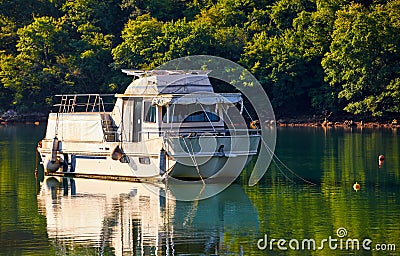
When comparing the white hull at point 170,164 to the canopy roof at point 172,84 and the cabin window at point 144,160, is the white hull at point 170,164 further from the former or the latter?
the canopy roof at point 172,84

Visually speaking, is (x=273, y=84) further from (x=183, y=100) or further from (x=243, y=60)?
(x=183, y=100)

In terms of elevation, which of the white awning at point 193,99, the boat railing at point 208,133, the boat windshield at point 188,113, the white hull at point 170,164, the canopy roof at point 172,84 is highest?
the canopy roof at point 172,84

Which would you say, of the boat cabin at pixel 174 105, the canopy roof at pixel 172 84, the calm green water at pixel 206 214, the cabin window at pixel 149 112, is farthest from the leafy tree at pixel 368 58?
the cabin window at pixel 149 112

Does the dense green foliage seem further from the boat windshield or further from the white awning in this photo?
the white awning

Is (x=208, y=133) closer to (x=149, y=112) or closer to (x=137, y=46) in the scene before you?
(x=149, y=112)

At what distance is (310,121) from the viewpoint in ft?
303

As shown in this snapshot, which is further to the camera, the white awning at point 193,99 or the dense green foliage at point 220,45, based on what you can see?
the dense green foliage at point 220,45

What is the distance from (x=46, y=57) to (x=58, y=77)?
2.97m

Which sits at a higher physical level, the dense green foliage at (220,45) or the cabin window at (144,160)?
the dense green foliage at (220,45)

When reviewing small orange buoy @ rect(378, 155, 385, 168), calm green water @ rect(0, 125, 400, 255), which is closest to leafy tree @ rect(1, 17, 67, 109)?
calm green water @ rect(0, 125, 400, 255)

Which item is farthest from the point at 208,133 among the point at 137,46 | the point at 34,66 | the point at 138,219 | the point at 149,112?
the point at 34,66

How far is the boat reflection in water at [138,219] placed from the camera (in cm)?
2858

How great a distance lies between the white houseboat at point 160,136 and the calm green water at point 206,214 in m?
1.01

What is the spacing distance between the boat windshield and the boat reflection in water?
2.80m
